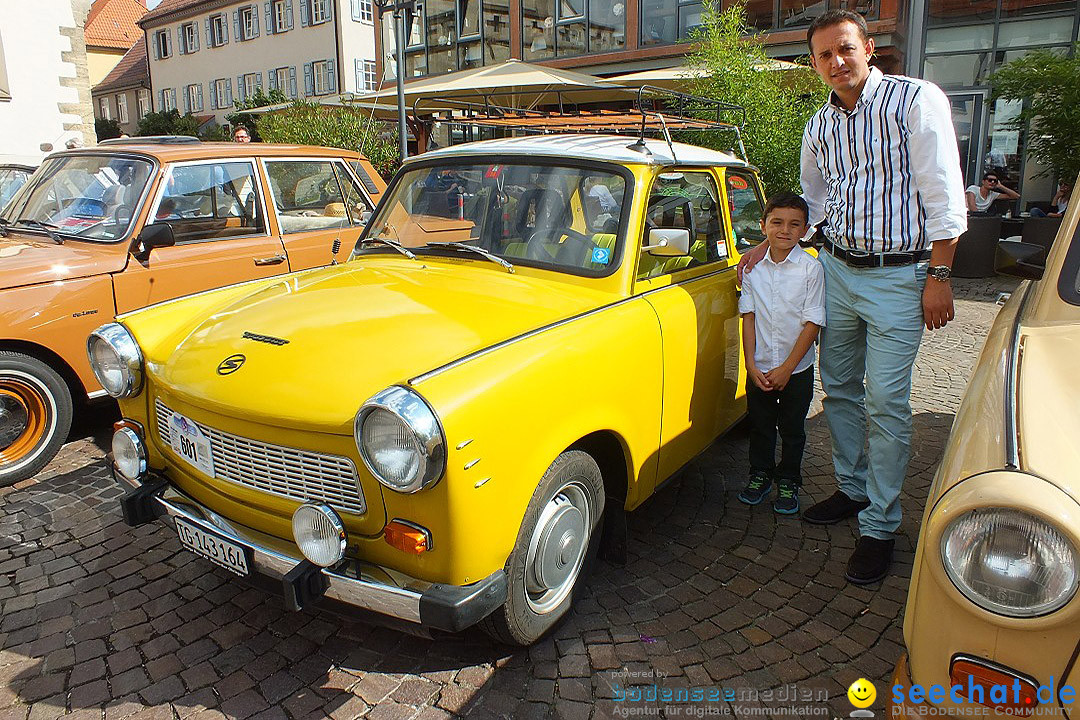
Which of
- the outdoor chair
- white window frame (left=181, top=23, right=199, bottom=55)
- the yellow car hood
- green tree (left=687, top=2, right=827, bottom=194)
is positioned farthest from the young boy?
white window frame (left=181, top=23, right=199, bottom=55)

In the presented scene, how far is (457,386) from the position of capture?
2250 millimetres

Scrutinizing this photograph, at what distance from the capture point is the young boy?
11.4 feet

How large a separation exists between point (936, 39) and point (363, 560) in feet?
55.2

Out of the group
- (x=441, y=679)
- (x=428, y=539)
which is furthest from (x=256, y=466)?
(x=441, y=679)

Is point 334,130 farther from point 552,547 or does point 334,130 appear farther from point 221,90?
point 221,90

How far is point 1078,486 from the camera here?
4.86 ft

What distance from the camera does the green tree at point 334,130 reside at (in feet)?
41.2

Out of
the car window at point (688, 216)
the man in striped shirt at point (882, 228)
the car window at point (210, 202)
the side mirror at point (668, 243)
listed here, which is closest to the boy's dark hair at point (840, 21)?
the man in striped shirt at point (882, 228)

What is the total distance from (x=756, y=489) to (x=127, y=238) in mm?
4141

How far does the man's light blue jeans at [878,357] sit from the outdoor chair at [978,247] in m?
8.57

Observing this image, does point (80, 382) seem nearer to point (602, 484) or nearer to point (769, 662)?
point (602, 484)

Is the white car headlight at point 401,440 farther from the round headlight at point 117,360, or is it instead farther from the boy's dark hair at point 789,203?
the boy's dark hair at point 789,203

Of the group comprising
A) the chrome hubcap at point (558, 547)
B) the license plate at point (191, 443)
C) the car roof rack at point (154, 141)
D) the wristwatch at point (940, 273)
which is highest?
the car roof rack at point (154, 141)

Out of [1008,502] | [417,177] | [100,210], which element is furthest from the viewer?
[100,210]
